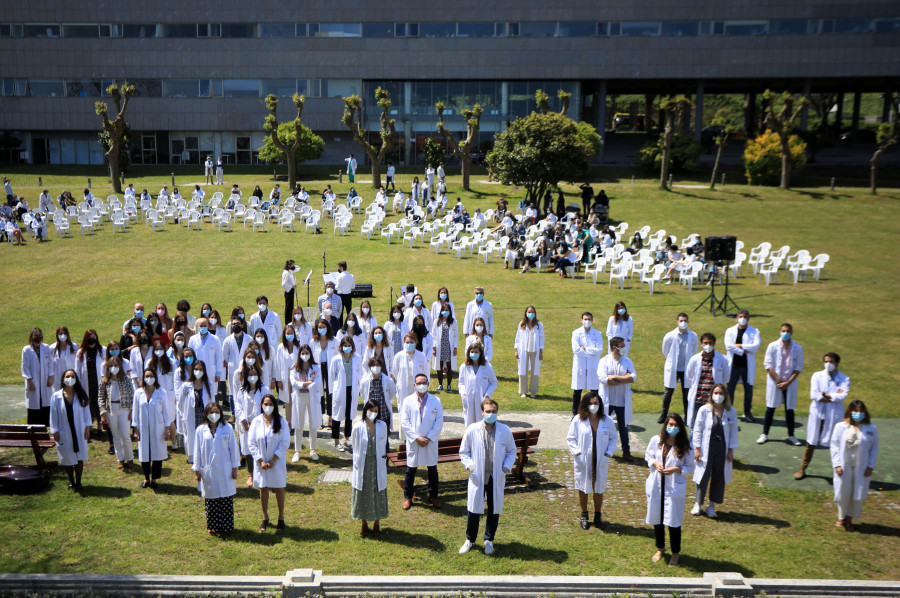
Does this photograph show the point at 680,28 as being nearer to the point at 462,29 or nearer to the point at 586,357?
the point at 462,29

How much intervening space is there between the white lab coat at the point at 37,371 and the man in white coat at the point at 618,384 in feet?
A: 24.7

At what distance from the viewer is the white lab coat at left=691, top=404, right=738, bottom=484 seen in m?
9.05

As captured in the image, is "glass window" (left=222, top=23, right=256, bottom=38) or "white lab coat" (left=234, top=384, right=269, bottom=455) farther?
"glass window" (left=222, top=23, right=256, bottom=38)

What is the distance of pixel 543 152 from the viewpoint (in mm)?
29312

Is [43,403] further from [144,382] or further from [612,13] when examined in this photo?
[612,13]

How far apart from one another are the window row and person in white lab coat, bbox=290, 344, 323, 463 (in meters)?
43.4

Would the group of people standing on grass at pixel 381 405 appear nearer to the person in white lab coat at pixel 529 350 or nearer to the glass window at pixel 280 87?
the person in white lab coat at pixel 529 350

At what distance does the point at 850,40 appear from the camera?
4838 cm

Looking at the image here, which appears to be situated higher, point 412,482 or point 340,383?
point 340,383

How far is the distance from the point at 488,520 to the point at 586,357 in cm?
420

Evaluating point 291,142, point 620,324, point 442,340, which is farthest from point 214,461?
point 291,142

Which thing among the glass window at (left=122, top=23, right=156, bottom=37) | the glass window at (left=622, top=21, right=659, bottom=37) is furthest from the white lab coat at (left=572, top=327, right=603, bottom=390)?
the glass window at (left=122, top=23, right=156, bottom=37)

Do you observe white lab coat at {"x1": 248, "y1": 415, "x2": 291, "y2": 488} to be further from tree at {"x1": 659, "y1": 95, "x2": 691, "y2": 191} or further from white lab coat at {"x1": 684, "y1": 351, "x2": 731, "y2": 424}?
tree at {"x1": 659, "y1": 95, "x2": 691, "y2": 191}

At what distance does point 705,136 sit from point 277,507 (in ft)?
177
